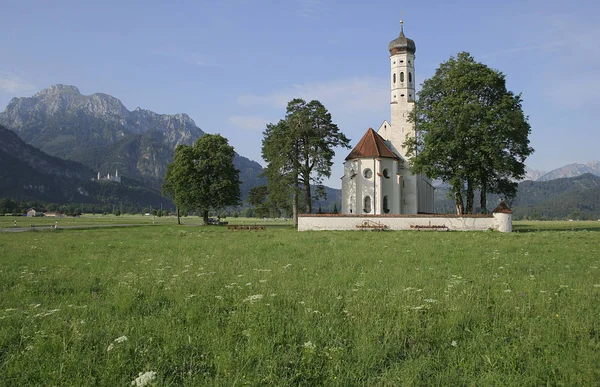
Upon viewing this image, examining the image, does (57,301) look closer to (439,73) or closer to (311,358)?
(311,358)

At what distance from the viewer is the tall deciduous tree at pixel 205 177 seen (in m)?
58.5

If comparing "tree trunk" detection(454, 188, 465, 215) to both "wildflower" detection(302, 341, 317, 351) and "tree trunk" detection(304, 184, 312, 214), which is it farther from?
"wildflower" detection(302, 341, 317, 351)

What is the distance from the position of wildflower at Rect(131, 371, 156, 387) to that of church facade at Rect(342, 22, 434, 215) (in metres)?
44.7

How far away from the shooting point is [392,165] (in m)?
54.8

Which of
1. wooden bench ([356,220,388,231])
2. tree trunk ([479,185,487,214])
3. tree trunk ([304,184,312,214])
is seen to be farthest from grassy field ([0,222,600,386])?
tree trunk ([304,184,312,214])

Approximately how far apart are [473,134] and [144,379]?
3908 cm

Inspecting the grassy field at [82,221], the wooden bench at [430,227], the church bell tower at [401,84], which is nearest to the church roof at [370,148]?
the church bell tower at [401,84]

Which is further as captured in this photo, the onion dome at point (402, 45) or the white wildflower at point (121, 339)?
the onion dome at point (402, 45)

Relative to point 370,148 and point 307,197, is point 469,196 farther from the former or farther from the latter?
point 307,197

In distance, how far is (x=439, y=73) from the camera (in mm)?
46156

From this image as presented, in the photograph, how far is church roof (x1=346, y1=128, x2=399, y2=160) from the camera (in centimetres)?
5300

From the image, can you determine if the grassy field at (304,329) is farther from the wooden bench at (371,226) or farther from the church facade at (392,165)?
the church facade at (392,165)

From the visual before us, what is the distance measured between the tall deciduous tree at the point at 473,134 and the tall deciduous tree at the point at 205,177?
27.5 metres

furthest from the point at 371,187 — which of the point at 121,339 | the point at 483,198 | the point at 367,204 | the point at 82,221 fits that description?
the point at 82,221
